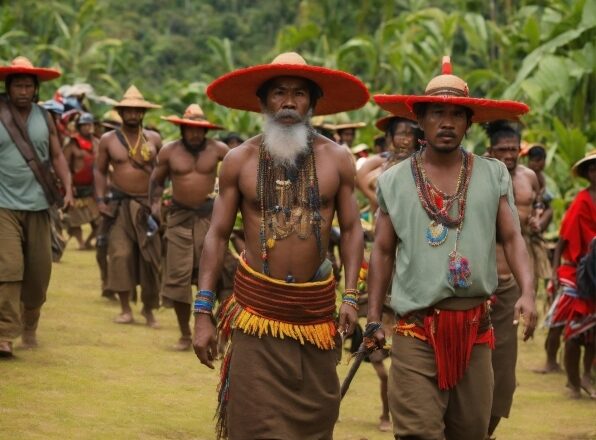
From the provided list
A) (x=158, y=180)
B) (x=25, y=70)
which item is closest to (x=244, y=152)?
(x=25, y=70)

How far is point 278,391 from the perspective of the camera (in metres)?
5.89

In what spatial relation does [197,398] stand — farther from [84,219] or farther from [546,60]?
[546,60]

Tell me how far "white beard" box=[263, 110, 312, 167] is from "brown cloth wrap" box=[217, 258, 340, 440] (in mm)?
542

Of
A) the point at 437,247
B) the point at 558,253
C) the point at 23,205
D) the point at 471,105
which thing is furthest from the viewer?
the point at 558,253

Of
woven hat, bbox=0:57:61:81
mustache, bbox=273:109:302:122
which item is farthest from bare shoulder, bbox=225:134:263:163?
woven hat, bbox=0:57:61:81

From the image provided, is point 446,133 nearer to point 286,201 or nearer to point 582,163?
point 286,201

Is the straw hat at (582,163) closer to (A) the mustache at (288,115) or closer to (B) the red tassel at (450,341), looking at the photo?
(A) the mustache at (288,115)

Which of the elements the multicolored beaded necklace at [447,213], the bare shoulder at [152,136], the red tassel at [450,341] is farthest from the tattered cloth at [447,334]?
the bare shoulder at [152,136]

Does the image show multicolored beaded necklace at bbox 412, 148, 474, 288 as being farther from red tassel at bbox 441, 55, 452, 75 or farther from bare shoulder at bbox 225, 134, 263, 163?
bare shoulder at bbox 225, 134, 263, 163

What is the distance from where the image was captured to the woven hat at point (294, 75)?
19.6ft

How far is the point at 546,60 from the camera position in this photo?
1938cm

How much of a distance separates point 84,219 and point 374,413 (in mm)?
10091

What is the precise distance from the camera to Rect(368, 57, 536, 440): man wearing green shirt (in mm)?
5633

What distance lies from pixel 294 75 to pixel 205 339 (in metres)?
1.33
